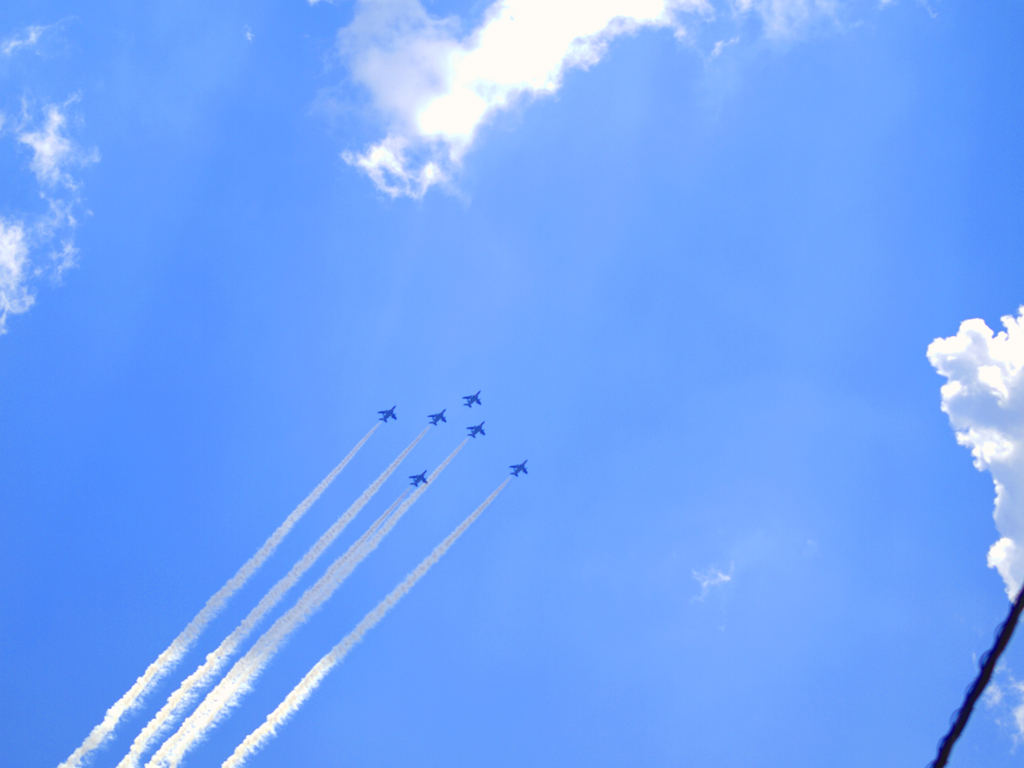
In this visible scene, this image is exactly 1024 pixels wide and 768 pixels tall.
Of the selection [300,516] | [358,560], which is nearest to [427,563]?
[358,560]

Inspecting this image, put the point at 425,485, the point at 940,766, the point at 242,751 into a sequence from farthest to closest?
the point at 425,485
the point at 242,751
the point at 940,766

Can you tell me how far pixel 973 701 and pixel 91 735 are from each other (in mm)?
119931

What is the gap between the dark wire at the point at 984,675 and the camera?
12805 millimetres

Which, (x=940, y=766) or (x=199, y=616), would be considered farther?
(x=199, y=616)

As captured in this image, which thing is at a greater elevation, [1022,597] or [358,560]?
[358,560]

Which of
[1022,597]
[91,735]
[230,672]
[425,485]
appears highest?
[425,485]

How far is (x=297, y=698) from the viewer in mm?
103875

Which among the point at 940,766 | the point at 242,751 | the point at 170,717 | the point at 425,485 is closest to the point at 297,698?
the point at 242,751

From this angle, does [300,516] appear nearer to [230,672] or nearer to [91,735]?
[230,672]

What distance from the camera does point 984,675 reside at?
44.7 ft

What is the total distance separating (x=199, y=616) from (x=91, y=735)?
2057 centimetres

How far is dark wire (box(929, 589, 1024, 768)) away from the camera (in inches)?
504

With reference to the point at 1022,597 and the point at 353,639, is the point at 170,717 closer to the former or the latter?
the point at 353,639

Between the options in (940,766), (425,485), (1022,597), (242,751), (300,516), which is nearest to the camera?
(1022,597)
